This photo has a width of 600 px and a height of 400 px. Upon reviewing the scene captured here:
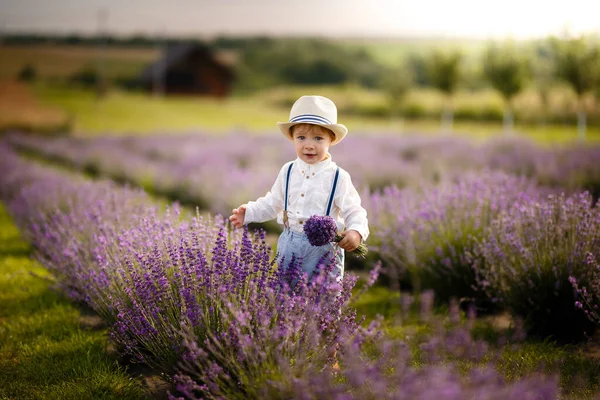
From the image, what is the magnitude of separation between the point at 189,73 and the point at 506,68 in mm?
21718

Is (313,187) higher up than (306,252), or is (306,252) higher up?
(313,187)

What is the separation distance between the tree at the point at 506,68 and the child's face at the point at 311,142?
1833cm

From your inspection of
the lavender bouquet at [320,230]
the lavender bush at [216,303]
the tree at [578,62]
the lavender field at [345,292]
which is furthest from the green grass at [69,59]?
the lavender bouquet at [320,230]

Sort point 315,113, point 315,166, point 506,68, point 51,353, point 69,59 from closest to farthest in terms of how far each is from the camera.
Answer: point 315,113, point 315,166, point 51,353, point 506,68, point 69,59

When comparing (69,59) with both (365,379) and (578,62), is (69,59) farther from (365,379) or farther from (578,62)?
(365,379)

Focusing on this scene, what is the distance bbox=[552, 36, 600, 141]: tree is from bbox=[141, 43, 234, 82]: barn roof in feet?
76.0

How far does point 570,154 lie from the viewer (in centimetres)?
891

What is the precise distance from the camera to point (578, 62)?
53.3 feet

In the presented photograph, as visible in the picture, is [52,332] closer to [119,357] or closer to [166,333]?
[119,357]

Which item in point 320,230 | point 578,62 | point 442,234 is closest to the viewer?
point 320,230

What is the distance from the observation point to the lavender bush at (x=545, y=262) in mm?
3311

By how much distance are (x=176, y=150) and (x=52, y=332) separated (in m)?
9.45

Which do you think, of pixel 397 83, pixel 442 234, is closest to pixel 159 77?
pixel 397 83

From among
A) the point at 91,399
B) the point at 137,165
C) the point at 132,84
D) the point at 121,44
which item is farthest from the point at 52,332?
the point at 121,44
